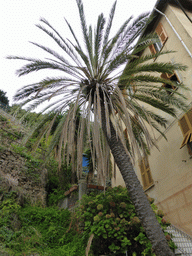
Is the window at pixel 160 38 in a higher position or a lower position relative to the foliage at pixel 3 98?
lower

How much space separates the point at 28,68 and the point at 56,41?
1375mm

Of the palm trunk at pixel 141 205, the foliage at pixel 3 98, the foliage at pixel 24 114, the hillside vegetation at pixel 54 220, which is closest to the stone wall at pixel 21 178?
the hillside vegetation at pixel 54 220

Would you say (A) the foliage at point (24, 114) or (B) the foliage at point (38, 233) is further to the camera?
(A) the foliage at point (24, 114)

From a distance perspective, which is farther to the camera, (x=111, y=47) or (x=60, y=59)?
(x=60, y=59)

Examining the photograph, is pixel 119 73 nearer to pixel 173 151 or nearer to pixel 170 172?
pixel 173 151

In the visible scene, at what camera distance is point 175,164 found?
312 inches

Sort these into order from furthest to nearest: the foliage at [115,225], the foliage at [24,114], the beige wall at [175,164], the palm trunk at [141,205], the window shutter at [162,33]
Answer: the window shutter at [162,33], the beige wall at [175,164], the foliage at [24,114], the foliage at [115,225], the palm trunk at [141,205]

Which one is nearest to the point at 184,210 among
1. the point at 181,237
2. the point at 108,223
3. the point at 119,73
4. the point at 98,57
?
the point at 181,237

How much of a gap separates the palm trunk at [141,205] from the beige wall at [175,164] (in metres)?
1.84

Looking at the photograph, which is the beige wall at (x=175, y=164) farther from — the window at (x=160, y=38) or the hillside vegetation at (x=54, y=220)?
the hillside vegetation at (x=54, y=220)

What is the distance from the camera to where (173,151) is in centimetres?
820

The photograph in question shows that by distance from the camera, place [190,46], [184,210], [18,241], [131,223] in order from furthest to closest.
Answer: [190,46], [184,210], [18,241], [131,223]

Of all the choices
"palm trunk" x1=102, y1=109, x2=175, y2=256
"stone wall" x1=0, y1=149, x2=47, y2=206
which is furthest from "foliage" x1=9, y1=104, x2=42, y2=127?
"stone wall" x1=0, y1=149, x2=47, y2=206

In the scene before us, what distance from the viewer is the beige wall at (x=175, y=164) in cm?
707
